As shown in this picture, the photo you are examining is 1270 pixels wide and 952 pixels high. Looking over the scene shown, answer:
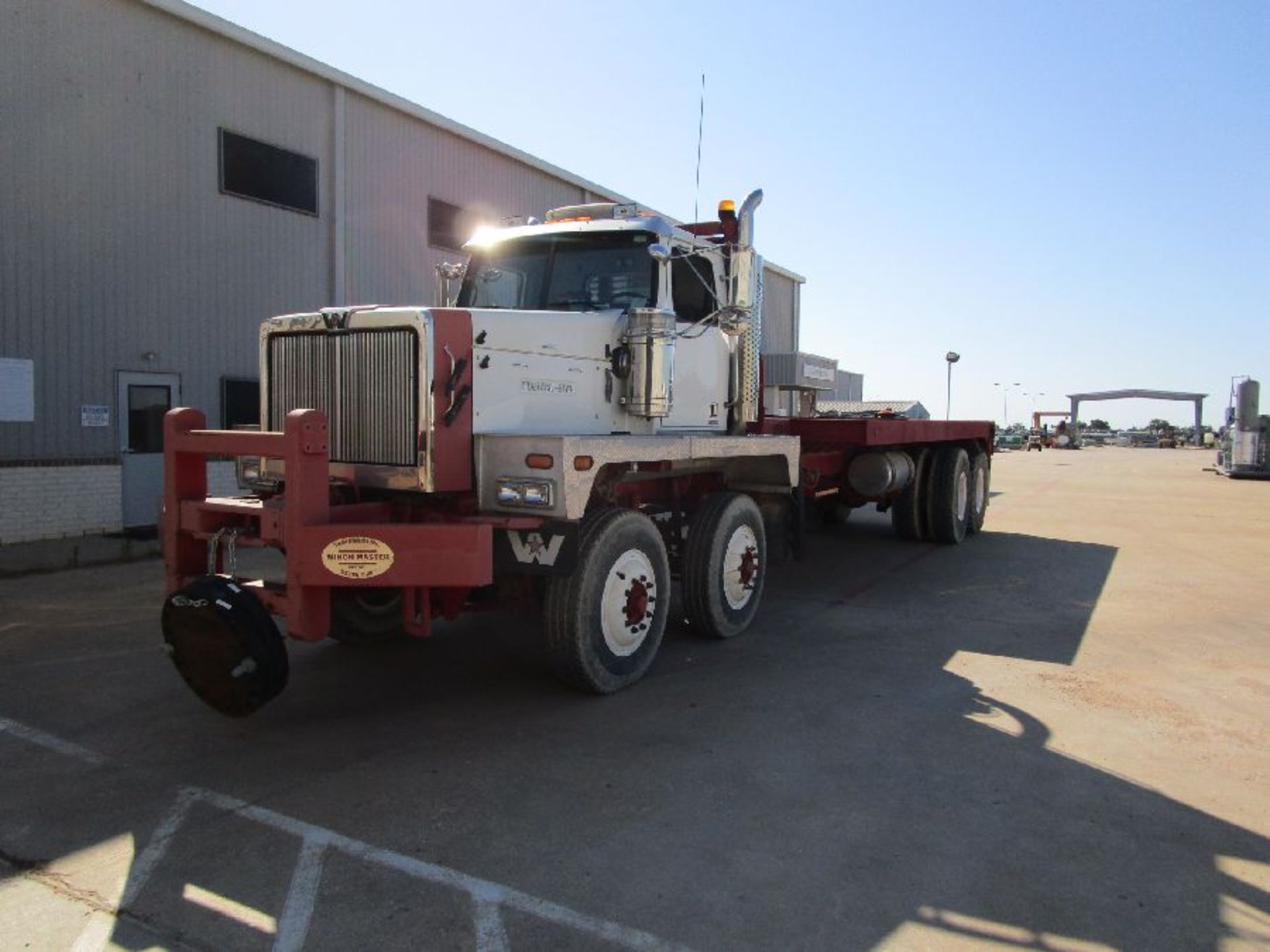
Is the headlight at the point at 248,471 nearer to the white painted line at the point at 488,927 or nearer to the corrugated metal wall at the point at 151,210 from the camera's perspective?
the white painted line at the point at 488,927

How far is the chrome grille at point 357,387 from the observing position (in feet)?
15.7

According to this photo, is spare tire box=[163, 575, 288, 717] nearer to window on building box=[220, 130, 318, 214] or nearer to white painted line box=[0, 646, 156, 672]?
white painted line box=[0, 646, 156, 672]

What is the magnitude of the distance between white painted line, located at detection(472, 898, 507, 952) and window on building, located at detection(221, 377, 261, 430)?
1048 cm

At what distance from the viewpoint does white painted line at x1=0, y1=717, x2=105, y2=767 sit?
4340 millimetres

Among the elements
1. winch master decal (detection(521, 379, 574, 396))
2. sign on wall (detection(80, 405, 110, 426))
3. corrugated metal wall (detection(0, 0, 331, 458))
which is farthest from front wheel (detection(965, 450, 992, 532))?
sign on wall (detection(80, 405, 110, 426))

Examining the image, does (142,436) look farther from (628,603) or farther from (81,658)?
(628,603)

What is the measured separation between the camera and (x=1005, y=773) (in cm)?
430

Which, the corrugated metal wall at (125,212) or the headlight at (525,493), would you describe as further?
the corrugated metal wall at (125,212)

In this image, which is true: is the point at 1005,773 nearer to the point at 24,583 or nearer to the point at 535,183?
the point at 24,583

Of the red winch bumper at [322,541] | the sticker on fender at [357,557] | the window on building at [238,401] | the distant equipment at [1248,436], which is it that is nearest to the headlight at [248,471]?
the red winch bumper at [322,541]

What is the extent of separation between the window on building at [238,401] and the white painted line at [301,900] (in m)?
9.87

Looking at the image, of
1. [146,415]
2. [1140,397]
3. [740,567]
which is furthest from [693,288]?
[1140,397]

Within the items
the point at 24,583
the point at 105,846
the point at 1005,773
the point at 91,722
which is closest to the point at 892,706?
the point at 1005,773

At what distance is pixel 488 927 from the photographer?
2.97m
